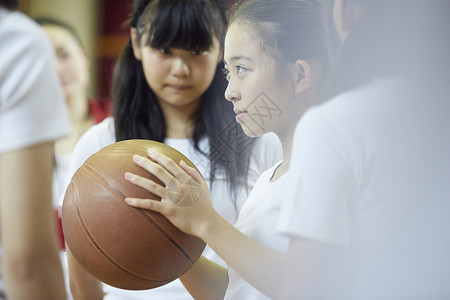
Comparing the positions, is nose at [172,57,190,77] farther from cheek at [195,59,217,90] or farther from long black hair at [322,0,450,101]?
long black hair at [322,0,450,101]

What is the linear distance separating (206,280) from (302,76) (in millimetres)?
258

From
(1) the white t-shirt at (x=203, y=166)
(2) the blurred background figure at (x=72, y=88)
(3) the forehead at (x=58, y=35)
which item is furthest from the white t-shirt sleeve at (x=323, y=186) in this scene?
(3) the forehead at (x=58, y=35)

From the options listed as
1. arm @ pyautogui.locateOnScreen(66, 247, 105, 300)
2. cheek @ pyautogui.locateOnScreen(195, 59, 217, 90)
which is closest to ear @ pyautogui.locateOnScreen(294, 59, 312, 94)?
cheek @ pyautogui.locateOnScreen(195, 59, 217, 90)

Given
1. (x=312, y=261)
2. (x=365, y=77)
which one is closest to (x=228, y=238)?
(x=312, y=261)

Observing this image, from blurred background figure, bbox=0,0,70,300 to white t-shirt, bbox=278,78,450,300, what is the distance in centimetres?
34

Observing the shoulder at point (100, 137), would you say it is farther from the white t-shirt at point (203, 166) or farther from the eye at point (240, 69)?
the eye at point (240, 69)

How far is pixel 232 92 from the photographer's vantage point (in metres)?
0.52

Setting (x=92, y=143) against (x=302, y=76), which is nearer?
(x=302, y=76)

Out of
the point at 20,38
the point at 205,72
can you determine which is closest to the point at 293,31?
the point at 205,72

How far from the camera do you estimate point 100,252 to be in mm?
516

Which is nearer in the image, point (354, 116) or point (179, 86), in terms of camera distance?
point (354, 116)

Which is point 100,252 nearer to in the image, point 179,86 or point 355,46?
point 179,86

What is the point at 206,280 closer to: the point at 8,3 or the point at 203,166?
the point at 203,166

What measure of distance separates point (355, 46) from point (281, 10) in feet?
0.26
